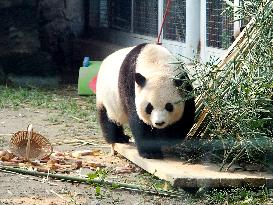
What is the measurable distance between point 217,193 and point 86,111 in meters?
4.23

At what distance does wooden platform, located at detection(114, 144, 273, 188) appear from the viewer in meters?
5.46

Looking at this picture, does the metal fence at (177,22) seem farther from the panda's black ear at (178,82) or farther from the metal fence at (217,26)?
the panda's black ear at (178,82)

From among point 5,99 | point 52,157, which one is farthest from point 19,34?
point 52,157

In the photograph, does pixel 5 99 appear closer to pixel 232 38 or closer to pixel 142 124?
pixel 232 38

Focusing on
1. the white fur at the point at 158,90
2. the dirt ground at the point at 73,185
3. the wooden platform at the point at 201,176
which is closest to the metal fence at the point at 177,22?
the dirt ground at the point at 73,185

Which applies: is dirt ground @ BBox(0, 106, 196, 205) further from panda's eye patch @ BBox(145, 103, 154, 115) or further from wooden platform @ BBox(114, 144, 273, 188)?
panda's eye patch @ BBox(145, 103, 154, 115)

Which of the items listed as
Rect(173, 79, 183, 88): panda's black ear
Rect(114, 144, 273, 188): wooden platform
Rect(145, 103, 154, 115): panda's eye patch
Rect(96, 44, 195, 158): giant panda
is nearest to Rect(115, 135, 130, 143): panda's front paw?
Rect(96, 44, 195, 158): giant panda

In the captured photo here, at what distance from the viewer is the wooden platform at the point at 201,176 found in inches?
215

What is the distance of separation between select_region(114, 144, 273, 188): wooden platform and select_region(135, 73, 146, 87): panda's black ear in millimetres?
598

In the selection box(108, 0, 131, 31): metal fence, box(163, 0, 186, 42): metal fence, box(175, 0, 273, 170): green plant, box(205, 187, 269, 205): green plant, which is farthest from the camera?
box(108, 0, 131, 31): metal fence

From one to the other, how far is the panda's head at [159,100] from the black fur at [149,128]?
9 centimetres

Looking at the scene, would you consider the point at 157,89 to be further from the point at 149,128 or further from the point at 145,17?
the point at 145,17

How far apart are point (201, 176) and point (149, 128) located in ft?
3.28

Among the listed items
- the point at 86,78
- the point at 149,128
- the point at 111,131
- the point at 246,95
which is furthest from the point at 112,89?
the point at 86,78
